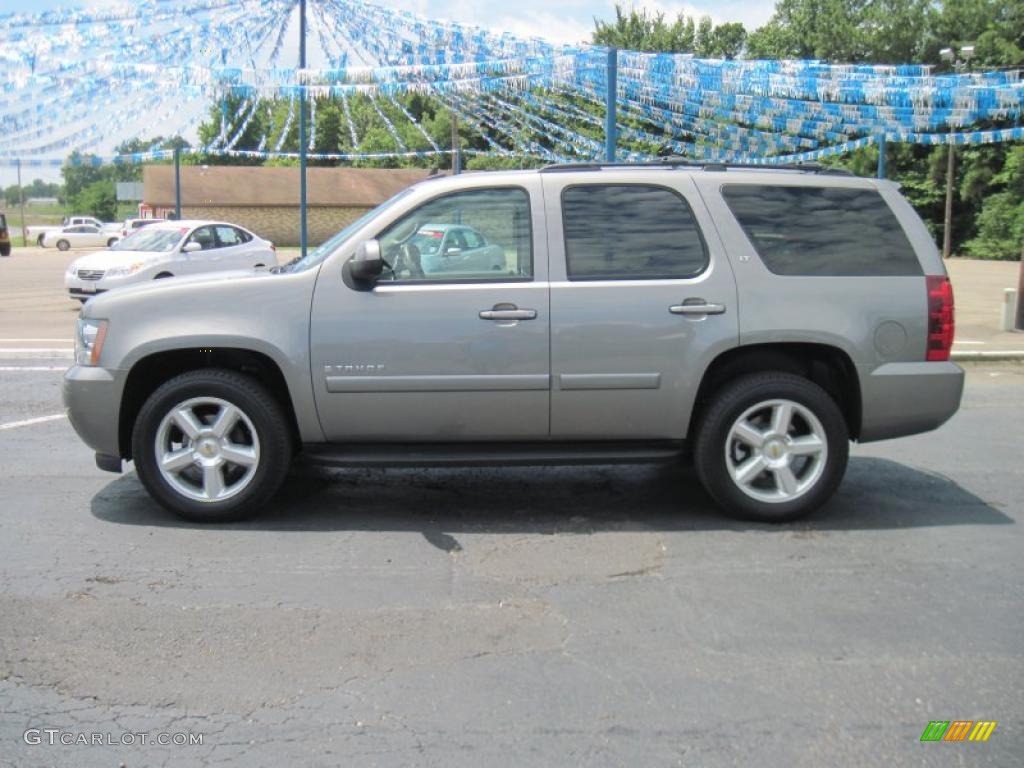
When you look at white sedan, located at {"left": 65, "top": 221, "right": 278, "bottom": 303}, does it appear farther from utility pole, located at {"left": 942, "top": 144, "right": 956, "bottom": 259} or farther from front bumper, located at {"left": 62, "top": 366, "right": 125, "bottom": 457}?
utility pole, located at {"left": 942, "top": 144, "right": 956, "bottom": 259}

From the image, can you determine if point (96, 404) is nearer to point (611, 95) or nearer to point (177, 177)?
point (611, 95)

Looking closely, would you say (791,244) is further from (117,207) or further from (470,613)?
(117,207)

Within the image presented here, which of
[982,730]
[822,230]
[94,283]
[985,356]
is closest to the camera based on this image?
[982,730]

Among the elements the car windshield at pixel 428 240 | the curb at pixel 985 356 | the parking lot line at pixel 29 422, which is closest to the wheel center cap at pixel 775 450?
the car windshield at pixel 428 240

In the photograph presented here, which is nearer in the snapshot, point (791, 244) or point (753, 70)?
point (791, 244)

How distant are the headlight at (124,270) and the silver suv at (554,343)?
1200cm

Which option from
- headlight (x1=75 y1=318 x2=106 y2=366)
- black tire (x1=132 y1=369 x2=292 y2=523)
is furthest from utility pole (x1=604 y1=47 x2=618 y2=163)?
headlight (x1=75 y1=318 x2=106 y2=366)

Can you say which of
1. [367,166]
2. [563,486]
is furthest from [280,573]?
[367,166]

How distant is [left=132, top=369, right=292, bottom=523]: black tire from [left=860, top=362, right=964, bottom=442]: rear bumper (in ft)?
10.3

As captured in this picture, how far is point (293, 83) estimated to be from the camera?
13.4 meters

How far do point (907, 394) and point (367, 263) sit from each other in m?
2.96

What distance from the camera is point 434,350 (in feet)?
16.8

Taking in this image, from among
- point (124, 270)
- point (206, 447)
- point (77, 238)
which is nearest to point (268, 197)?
point (77, 238)

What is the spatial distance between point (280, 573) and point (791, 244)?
3188 mm
